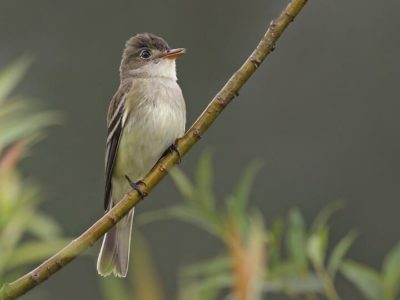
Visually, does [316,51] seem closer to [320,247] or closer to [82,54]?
[82,54]

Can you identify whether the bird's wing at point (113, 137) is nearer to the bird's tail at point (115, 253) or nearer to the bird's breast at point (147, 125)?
the bird's breast at point (147, 125)

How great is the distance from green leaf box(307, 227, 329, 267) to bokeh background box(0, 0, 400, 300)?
424 cm

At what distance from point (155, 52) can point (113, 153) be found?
629 millimetres

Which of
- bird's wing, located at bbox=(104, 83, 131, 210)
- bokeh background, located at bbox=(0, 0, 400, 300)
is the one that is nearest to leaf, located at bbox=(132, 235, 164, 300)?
bird's wing, located at bbox=(104, 83, 131, 210)

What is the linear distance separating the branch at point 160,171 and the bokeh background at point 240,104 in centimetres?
422

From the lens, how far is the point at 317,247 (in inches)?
94.1

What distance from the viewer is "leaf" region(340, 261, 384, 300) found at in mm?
2148

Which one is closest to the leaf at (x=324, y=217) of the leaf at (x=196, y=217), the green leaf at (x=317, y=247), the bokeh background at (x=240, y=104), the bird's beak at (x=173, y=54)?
the green leaf at (x=317, y=247)

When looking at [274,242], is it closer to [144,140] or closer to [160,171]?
[160,171]

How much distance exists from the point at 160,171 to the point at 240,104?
207 inches

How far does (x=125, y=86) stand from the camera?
4.38 m

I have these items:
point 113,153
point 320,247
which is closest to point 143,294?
point 320,247

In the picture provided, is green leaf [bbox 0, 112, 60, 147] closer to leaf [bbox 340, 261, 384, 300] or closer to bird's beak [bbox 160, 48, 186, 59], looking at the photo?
leaf [bbox 340, 261, 384, 300]

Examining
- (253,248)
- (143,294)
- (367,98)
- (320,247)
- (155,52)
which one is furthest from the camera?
(367,98)
